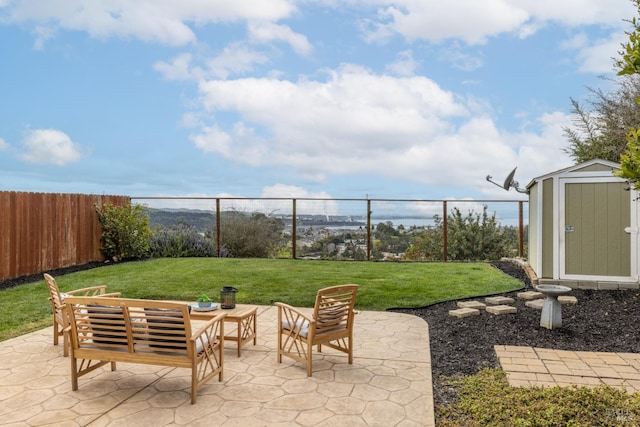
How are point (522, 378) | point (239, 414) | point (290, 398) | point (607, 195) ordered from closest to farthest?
point (239, 414)
point (290, 398)
point (522, 378)
point (607, 195)

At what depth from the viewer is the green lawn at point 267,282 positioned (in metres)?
7.08

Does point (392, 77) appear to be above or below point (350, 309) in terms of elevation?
above

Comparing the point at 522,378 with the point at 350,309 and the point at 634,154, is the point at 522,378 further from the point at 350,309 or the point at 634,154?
the point at 634,154

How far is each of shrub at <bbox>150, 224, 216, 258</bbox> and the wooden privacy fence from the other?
1600 millimetres

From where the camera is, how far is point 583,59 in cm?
798

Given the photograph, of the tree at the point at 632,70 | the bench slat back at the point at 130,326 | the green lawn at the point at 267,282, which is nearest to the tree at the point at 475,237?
the green lawn at the point at 267,282

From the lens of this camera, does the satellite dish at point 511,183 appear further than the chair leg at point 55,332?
Yes

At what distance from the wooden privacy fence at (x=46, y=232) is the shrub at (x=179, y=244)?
160cm

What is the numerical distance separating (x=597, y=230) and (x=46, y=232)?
11.2 m

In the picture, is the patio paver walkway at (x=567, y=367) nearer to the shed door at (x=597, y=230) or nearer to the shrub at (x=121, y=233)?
the shed door at (x=597, y=230)

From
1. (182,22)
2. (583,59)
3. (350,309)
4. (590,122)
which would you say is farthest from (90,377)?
(590,122)

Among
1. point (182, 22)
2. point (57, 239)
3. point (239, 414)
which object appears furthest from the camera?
point (57, 239)

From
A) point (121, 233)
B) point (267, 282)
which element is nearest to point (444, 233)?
point (267, 282)

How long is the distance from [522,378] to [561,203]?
462cm
